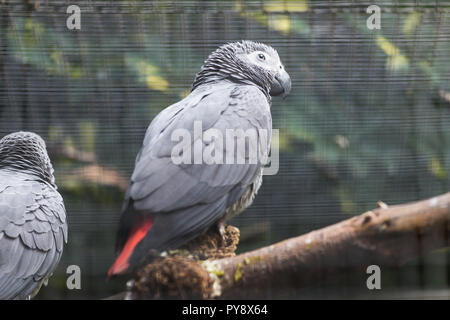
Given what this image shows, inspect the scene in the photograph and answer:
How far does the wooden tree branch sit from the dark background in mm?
312

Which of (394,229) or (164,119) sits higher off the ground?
(164,119)

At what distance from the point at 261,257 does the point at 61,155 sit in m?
0.64

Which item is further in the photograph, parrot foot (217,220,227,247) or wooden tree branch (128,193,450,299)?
parrot foot (217,220,227,247)

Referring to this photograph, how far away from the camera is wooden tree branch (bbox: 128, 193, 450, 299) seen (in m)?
0.74

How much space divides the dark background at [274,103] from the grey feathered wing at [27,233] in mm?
123

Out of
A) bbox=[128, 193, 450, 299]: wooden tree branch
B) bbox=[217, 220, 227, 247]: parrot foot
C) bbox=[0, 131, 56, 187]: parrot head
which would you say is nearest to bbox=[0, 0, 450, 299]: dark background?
bbox=[0, 131, 56, 187]: parrot head

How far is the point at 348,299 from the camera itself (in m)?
0.95

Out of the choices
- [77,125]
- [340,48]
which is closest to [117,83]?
[77,125]

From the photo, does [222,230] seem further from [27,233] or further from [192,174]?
[27,233]

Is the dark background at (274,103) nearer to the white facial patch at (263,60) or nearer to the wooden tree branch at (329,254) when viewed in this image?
the white facial patch at (263,60)

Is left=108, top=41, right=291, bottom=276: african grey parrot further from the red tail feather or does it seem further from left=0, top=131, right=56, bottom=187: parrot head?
left=0, top=131, right=56, bottom=187: parrot head
